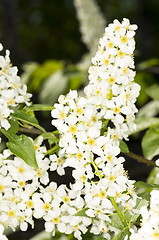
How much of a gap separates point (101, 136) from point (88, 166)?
0.06 metres

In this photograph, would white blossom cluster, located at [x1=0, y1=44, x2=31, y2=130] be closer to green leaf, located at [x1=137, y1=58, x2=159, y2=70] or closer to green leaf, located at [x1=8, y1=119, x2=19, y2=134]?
green leaf, located at [x1=8, y1=119, x2=19, y2=134]

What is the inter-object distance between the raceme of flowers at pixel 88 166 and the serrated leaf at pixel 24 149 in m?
0.05

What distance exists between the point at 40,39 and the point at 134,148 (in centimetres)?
300

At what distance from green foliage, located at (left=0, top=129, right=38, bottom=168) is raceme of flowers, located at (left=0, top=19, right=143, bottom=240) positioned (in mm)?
52

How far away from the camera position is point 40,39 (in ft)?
18.6

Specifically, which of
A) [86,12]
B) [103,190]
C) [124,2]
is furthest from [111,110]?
[124,2]

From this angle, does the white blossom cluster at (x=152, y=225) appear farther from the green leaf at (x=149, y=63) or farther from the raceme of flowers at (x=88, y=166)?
the green leaf at (x=149, y=63)

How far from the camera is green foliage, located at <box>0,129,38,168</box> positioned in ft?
2.32

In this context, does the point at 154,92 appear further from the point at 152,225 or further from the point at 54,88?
the point at 152,225

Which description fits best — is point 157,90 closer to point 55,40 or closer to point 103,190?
point 103,190

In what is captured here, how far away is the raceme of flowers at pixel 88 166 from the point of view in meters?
0.65

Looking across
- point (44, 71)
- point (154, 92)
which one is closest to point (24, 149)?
point (154, 92)

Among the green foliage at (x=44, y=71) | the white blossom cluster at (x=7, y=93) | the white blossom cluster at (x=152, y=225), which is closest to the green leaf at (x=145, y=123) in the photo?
the white blossom cluster at (x=7, y=93)

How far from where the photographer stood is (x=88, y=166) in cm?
66
